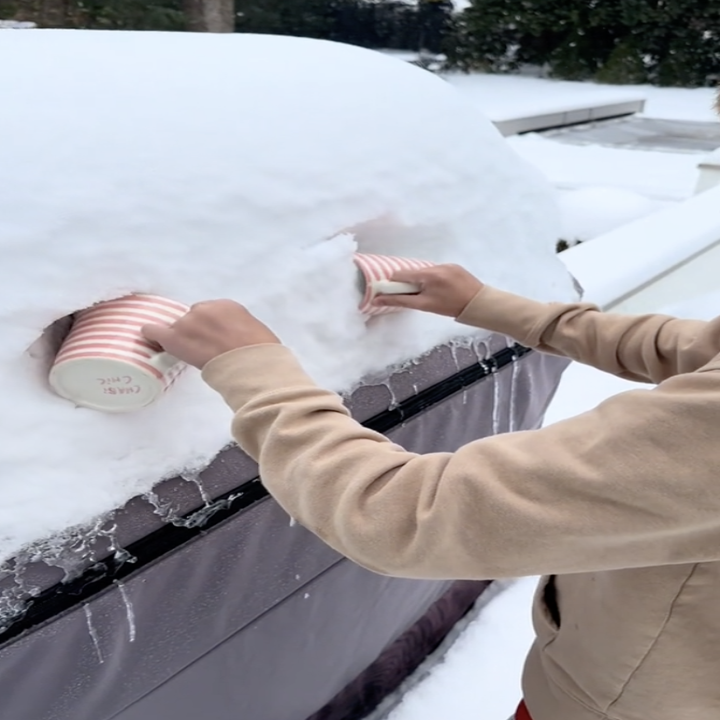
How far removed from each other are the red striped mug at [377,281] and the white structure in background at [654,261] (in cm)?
173

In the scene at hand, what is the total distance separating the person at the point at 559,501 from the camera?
0.69 meters

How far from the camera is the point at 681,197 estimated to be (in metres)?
5.64

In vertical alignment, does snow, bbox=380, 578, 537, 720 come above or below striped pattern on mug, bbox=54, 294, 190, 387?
below

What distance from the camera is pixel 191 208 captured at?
102 centimetres

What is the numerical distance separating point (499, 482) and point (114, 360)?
1.53 feet

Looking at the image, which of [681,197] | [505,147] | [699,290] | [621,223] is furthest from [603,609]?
[681,197]

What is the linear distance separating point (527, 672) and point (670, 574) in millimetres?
426

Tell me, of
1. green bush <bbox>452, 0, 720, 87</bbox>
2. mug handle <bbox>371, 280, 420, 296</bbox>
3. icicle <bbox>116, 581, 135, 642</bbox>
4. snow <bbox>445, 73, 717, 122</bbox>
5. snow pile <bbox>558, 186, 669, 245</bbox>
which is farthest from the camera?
green bush <bbox>452, 0, 720, 87</bbox>

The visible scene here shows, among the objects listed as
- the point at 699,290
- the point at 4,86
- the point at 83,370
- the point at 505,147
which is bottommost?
the point at 699,290

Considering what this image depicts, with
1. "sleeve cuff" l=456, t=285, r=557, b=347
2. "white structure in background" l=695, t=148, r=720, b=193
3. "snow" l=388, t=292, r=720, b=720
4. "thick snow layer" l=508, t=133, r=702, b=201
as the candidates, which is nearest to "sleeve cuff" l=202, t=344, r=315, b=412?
"sleeve cuff" l=456, t=285, r=557, b=347

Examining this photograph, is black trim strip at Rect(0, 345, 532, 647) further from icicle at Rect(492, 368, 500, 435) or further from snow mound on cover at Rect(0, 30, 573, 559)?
icicle at Rect(492, 368, 500, 435)

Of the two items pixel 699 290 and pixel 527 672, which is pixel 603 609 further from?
pixel 699 290

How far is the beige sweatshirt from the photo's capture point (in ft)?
2.26

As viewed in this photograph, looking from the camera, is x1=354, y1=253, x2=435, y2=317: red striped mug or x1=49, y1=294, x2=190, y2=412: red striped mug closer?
x1=49, y1=294, x2=190, y2=412: red striped mug
